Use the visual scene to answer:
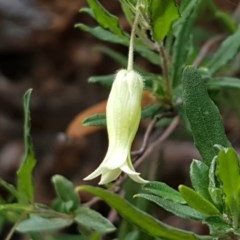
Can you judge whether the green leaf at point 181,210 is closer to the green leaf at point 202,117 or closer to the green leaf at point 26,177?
the green leaf at point 202,117

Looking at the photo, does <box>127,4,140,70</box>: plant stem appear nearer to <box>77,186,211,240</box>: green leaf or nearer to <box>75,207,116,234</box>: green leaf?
<box>77,186,211,240</box>: green leaf

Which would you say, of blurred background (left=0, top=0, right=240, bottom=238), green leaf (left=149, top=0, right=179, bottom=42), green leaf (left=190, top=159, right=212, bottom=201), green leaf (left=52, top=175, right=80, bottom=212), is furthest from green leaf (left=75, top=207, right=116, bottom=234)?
blurred background (left=0, top=0, right=240, bottom=238)

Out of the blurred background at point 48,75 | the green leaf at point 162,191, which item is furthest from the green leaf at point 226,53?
the blurred background at point 48,75

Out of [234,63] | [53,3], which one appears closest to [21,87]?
[53,3]

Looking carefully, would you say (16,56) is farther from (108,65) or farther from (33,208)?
(33,208)

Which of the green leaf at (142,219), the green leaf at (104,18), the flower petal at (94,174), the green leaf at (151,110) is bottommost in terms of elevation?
the green leaf at (142,219)

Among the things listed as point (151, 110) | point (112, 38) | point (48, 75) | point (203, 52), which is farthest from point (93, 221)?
point (48, 75)
